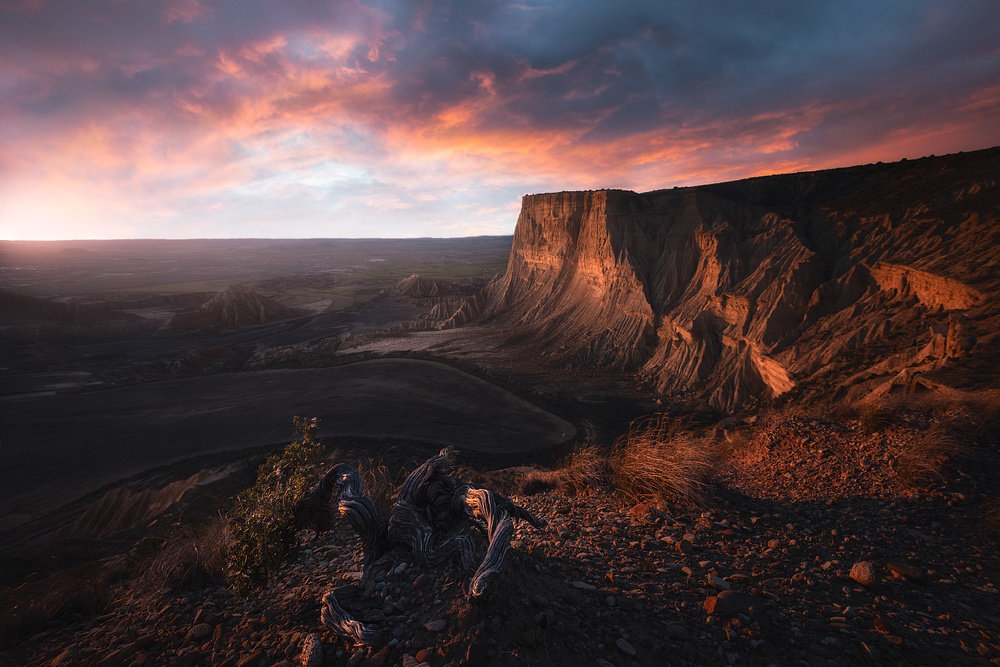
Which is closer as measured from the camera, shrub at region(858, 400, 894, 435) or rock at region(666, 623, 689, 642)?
rock at region(666, 623, 689, 642)

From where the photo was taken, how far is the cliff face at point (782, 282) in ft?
50.5

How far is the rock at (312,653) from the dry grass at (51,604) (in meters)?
4.07

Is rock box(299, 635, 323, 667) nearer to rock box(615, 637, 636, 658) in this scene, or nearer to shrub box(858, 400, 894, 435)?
rock box(615, 637, 636, 658)

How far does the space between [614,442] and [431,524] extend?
1486cm

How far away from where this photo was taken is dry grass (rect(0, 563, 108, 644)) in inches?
190

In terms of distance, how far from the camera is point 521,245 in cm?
5016

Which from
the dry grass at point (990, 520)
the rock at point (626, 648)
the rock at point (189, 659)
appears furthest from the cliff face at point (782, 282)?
the rock at point (189, 659)

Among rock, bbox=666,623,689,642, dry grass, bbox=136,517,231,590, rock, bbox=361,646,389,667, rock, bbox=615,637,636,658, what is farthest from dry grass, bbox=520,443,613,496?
dry grass, bbox=136,517,231,590

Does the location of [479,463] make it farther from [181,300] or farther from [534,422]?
[181,300]

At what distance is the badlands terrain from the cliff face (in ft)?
0.57

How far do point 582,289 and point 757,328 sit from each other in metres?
18.6

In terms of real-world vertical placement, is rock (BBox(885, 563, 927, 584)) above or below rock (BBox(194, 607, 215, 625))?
above

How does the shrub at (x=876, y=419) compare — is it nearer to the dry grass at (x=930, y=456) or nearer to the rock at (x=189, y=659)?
the dry grass at (x=930, y=456)

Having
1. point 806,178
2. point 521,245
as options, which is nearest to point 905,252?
point 806,178
